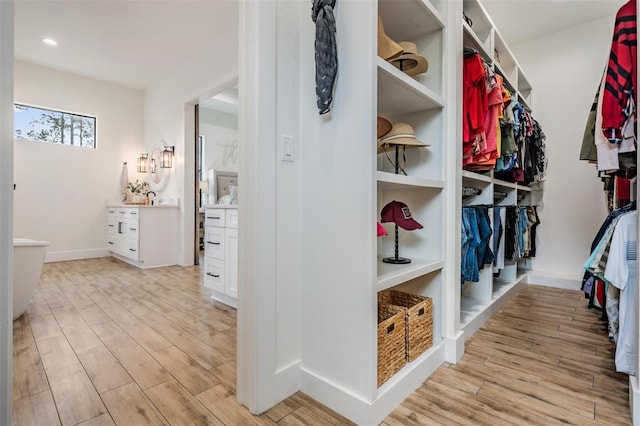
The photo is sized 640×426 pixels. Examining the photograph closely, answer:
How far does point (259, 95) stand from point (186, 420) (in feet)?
4.31

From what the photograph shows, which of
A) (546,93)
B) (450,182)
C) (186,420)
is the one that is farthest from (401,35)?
(546,93)

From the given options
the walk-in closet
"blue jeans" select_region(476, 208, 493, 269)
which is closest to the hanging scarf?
the walk-in closet

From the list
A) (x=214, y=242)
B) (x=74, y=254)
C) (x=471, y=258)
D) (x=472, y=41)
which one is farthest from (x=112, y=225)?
(x=472, y=41)

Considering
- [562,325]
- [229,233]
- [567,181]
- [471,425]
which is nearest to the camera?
[471,425]

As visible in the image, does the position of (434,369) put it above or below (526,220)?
below

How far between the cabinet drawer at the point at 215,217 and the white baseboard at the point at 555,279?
330 cm

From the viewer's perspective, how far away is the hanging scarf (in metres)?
1.20

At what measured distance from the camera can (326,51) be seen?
1209 mm

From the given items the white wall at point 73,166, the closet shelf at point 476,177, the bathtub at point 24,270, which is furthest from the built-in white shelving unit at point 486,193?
the white wall at point 73,166

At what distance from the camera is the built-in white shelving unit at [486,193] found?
2076 mm

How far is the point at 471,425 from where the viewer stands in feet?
3.77

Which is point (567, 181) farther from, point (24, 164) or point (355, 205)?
point (24, 164)

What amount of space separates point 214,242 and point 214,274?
0.91 feet

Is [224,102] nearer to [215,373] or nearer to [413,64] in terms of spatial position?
[413,64]
